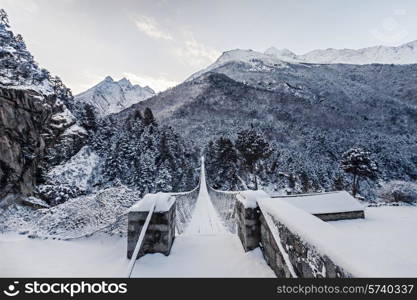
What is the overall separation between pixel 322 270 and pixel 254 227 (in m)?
1.93

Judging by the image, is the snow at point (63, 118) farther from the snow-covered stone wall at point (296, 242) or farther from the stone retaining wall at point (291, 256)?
the stone retaining wall at point (291, 256)

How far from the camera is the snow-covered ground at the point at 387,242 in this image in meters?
1.42

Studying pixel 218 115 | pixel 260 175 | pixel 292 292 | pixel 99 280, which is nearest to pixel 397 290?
pixel 292 292

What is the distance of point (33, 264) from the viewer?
319 cm

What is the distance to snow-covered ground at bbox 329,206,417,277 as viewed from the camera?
1421mm

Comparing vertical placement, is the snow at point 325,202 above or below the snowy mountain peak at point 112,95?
below

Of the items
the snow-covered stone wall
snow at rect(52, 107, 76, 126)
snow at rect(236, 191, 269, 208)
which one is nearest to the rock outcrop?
snow at rect(52, 107, 76, 126)

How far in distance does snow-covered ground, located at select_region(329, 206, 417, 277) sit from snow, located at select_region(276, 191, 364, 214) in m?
0.35

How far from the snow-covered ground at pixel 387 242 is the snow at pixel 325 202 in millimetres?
352

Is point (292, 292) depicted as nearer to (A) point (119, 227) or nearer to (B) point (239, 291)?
(B) point (239, 291)

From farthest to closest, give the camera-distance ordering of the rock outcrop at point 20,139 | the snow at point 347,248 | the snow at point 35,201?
the rock outcrop at point 20,139, the snow at point 35,201, the snow at point 347,248

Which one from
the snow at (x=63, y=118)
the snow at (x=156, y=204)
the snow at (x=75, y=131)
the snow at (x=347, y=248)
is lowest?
the snow at (x=156, y=204)

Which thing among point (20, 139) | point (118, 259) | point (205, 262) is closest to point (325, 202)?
point (205, 262)

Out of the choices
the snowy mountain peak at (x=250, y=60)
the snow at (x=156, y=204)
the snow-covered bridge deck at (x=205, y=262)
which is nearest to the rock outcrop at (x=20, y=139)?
the snow at (x=156, y=204)
